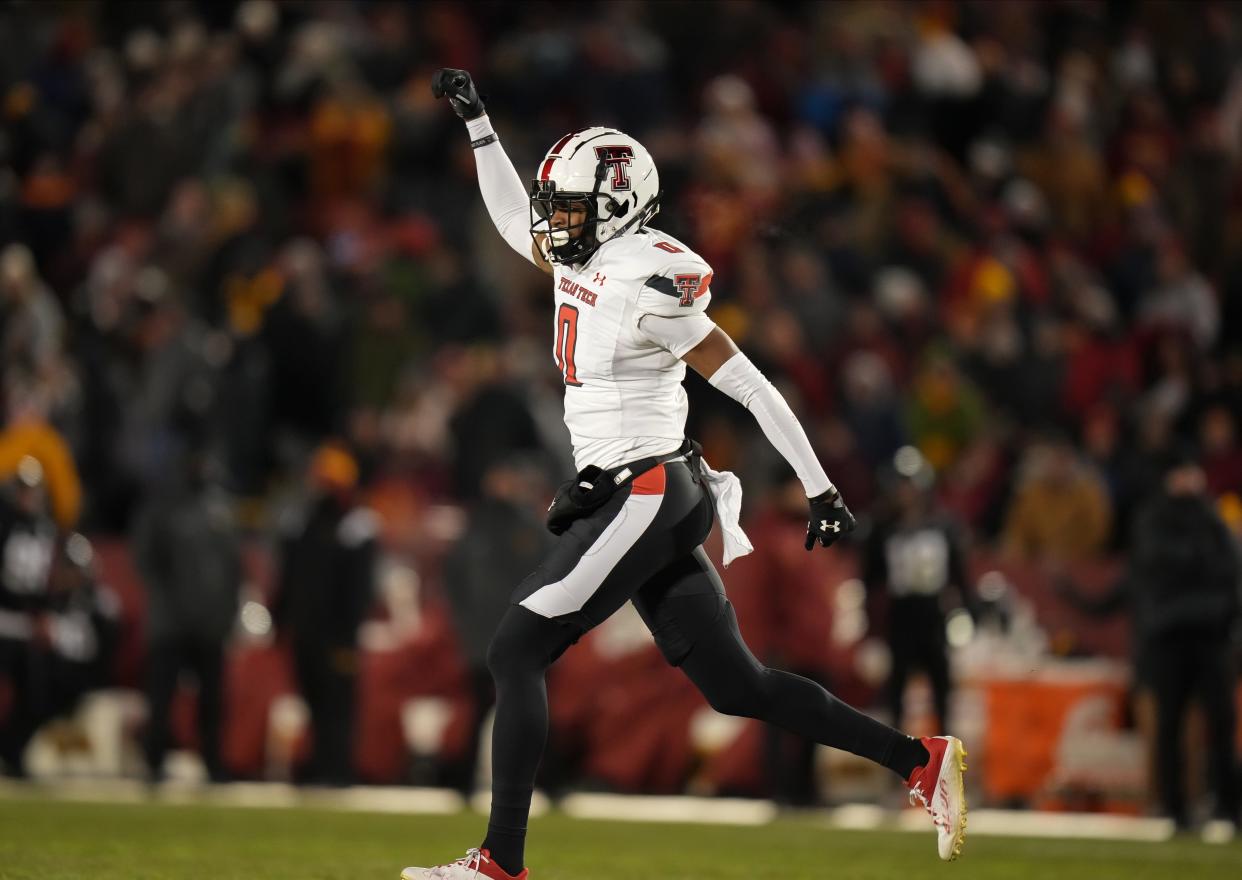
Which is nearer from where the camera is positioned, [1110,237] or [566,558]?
[566,558]

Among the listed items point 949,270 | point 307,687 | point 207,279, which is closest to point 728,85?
point 949,270

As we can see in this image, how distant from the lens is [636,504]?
239 inches

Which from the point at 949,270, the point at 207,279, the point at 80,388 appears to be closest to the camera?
the point at 80,388

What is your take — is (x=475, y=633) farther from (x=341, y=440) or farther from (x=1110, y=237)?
(x=1110, y=237)

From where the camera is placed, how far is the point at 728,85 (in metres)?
16.7

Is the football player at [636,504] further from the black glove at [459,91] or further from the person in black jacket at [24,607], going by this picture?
the person in black jacket at [24,607]

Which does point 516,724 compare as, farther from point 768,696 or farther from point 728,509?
point 728,509

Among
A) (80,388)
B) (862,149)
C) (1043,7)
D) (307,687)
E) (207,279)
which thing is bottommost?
(307,687)

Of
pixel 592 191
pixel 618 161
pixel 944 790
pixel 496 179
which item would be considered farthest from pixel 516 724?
pixel 496 179

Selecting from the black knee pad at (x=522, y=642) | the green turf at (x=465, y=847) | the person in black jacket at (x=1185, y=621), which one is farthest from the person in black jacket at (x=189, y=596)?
the black knee pad at (x=522, y=642)

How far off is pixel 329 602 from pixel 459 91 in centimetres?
620

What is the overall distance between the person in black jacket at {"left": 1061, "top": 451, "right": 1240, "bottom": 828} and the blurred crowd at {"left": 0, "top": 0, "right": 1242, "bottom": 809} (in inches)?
16.7

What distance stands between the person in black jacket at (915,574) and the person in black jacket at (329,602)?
3081mm

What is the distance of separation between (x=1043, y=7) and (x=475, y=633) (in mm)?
9365
